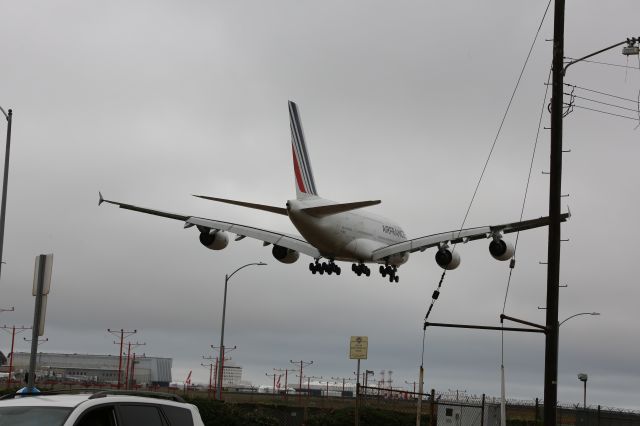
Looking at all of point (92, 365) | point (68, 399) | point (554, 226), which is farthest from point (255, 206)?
point (92, 365)

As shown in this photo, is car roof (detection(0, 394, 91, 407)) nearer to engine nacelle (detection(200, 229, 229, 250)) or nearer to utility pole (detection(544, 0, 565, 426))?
utility pole (detection(544, 0, 565, 426))

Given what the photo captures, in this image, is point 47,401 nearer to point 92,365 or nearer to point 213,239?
point 213,239

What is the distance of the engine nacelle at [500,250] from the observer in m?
41.0

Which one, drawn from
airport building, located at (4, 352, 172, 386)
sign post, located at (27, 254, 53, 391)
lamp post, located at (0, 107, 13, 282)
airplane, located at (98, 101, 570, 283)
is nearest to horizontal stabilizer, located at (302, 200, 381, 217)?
airplane, located at (98, 101, 570, 283)

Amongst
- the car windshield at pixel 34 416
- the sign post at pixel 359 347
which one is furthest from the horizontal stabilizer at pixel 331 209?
the car windshield at pixel 34 416

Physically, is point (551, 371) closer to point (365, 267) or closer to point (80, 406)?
point (80, 406)

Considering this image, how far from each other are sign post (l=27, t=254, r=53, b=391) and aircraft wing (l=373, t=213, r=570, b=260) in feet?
93.4

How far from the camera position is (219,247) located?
4553cm

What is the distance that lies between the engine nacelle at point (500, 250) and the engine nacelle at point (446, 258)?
4.58m

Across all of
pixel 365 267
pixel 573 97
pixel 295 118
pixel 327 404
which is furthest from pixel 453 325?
pixel 327 404

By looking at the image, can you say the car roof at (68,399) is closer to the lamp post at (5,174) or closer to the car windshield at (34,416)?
the car windshield at (34,416)

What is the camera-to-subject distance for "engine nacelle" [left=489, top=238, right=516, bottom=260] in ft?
134

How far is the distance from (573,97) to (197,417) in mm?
13953

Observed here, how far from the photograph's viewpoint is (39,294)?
13.9m
